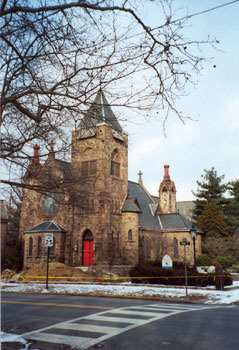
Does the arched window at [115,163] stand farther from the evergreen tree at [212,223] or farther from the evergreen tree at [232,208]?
the evergreen tree at [232,208]

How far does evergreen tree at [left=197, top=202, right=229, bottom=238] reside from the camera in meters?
49.7

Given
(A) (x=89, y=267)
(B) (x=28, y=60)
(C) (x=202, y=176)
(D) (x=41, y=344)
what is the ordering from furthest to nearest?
(C) (x=202, y=176) < (A) (x=89, y=267) < (D) (x=41, y=344) < (B) (x=28, y=60)

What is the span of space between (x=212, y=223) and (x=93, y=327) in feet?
144

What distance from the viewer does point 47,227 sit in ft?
122

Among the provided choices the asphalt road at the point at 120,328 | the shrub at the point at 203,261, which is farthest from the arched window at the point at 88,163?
the asphalt road at the point at 120,328

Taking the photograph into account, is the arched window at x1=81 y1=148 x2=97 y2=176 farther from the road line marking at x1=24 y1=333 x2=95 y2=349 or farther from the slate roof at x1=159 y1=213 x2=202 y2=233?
the road line marking at x1=24 y1=333 x2=95 y2=349

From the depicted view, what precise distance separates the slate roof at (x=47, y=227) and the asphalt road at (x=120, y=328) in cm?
2514

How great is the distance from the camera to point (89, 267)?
3388 cm

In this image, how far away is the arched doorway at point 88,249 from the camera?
36213 mm

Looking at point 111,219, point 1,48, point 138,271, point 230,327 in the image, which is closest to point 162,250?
point 111,219

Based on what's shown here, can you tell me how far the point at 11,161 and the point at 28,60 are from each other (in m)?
3.38

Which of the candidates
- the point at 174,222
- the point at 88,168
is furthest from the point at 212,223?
the point at 88,168

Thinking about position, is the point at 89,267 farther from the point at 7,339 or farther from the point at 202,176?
the point at 202,176

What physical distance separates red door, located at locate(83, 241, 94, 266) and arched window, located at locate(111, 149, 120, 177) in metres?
7.97
